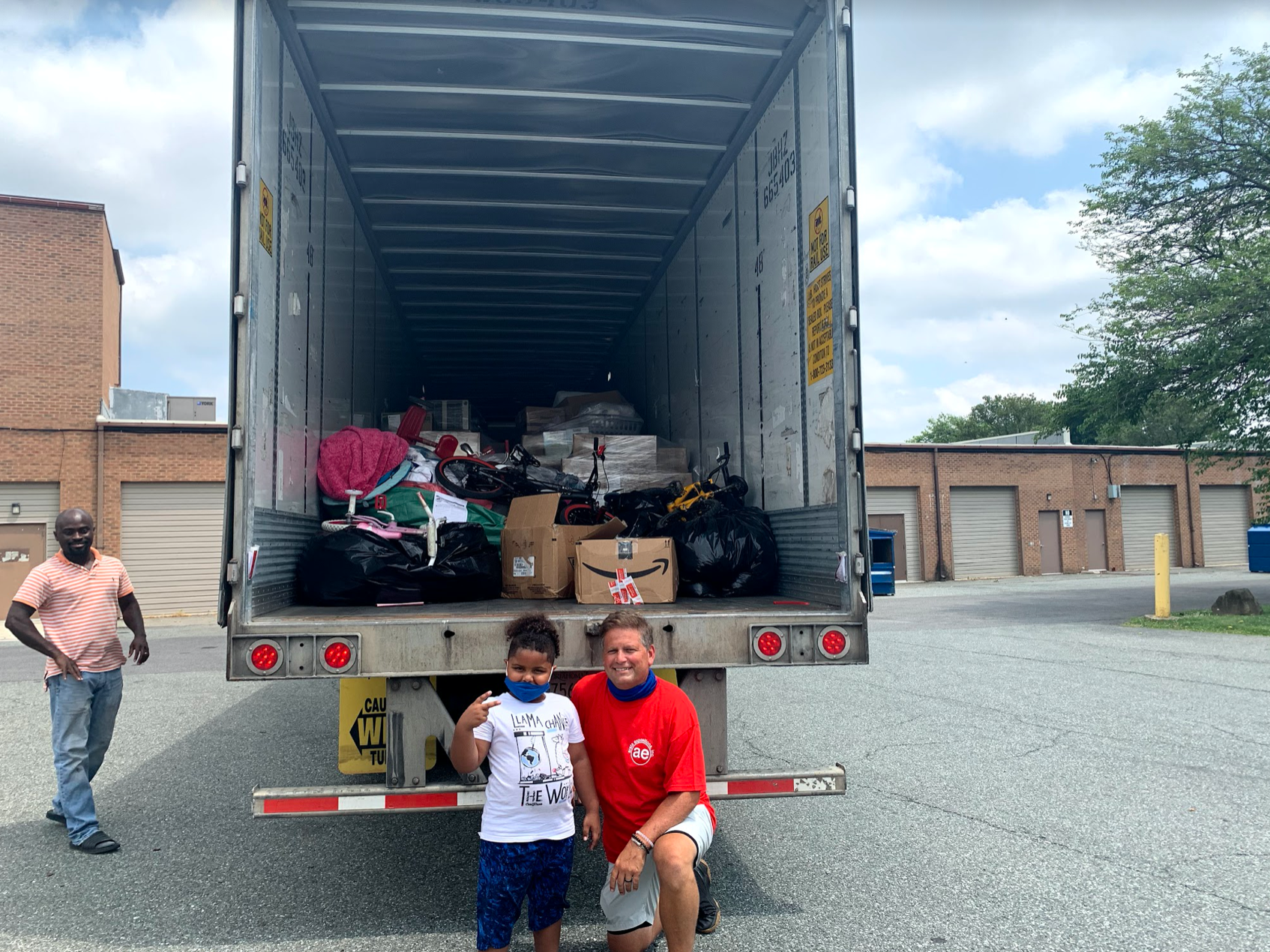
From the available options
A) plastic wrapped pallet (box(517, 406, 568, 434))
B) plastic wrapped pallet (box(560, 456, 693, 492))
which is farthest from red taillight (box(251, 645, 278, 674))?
plastic wrapped pallet (box(517, 406, 568, 434))

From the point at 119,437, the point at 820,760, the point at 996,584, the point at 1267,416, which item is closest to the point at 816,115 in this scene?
the point at 820,760

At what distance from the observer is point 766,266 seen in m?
4.75

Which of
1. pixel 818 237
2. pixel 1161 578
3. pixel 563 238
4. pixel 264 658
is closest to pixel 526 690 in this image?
pixel 264 658

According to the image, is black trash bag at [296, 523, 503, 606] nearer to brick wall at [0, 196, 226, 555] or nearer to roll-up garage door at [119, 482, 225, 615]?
brick wall at [0, 196, 226, 555]

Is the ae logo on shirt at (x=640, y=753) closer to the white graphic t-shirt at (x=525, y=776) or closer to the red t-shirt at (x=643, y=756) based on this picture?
the red t-shirt at (x=643, y=756)

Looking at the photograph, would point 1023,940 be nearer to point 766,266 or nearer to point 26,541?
point 766,266

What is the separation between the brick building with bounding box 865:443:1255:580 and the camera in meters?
27.0

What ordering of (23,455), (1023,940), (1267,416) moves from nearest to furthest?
(1023,940), (1267,416), (23,455)

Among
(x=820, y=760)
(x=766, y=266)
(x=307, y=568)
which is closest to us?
(x=307, y=568)

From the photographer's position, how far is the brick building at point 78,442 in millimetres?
18828

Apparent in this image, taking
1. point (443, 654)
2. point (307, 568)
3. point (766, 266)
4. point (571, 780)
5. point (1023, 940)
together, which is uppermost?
point (766, 266)

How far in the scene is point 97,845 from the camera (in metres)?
4.25

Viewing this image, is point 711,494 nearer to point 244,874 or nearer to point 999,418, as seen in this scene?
point 244,874

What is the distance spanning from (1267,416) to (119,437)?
22.0m
